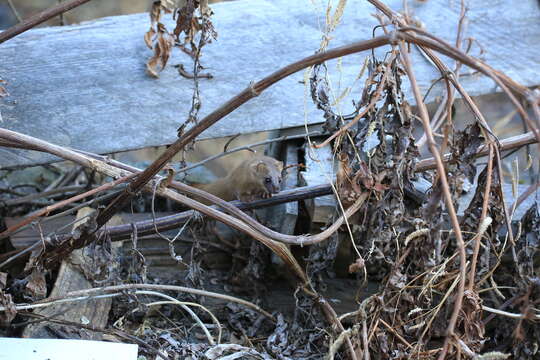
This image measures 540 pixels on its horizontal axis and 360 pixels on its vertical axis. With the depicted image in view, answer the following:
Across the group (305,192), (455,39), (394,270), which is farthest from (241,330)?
(455,39)

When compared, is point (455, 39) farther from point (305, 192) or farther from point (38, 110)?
point (38, 110)

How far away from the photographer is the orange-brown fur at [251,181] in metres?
3.21

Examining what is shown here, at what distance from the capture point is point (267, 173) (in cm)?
344

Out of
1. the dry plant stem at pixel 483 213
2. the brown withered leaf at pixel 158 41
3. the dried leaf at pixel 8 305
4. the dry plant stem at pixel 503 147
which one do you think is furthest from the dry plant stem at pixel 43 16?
the dry plant stem at pixel 483 213

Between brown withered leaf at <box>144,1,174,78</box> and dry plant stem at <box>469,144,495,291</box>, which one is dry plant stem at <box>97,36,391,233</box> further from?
brown withered leaf at <box>144,1,174,78</box>

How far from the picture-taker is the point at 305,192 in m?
2.57

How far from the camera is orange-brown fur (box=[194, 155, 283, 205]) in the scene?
126 inches

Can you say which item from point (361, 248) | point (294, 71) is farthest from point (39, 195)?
point (294, 71)

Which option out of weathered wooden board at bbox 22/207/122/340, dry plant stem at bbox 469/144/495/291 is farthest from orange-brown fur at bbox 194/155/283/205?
dry plant stem at bbox 469/144/495/291

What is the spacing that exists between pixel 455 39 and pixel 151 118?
148 centimetres

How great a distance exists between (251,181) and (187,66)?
2.24ft

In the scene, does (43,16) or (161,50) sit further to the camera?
(161,50)

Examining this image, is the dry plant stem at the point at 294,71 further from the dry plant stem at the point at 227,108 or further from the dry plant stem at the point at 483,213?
the dry plant stem at the point at 483,213

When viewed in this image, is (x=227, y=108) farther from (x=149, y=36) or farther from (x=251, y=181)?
(x=251, y=181)
